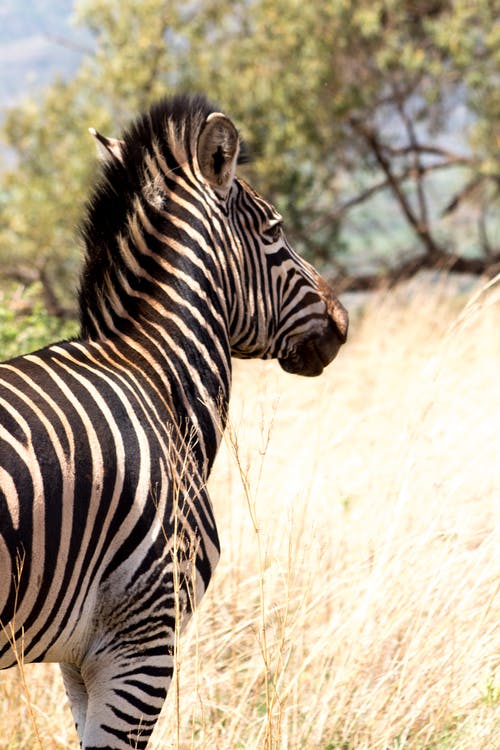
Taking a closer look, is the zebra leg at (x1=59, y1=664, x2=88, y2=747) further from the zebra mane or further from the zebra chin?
the zebra chin

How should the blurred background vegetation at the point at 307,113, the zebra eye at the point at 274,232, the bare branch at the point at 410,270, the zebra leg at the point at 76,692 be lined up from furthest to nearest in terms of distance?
the bare branch at the point at 410,270
the blurred background vegetation at the point at 307,113
the zebra eye at the point at 274,232
the zebra leg at the point at 76,692

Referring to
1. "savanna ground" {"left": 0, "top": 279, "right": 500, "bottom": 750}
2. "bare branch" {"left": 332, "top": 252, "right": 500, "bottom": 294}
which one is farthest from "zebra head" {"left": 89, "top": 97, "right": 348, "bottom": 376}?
"bare branch" {"left": 332, "top": 252, "right": 500, "bottom": 294}

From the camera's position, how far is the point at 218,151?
303cm

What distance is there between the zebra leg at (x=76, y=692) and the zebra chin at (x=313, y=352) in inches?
51.5

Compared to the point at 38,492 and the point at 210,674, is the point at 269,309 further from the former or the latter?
the point at 210,674

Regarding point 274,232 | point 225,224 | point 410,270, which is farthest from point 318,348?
point 410,270

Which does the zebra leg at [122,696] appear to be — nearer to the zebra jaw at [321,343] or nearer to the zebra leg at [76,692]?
the zebra leg at [76,692]

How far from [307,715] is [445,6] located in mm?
10816

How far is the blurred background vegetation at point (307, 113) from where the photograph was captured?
11.9 m

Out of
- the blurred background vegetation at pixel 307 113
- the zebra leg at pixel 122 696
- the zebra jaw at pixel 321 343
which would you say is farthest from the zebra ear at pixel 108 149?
the blurred background vegetation at pixel 307 113

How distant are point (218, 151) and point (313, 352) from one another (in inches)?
32.5

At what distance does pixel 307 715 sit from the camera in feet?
11.5

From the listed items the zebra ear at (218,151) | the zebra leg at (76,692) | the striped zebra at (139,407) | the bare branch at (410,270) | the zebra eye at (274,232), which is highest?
the bare branch at (410,270)

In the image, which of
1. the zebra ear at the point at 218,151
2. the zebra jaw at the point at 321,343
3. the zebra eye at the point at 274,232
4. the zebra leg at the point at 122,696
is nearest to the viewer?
the zebra leg at the point at 122,696
